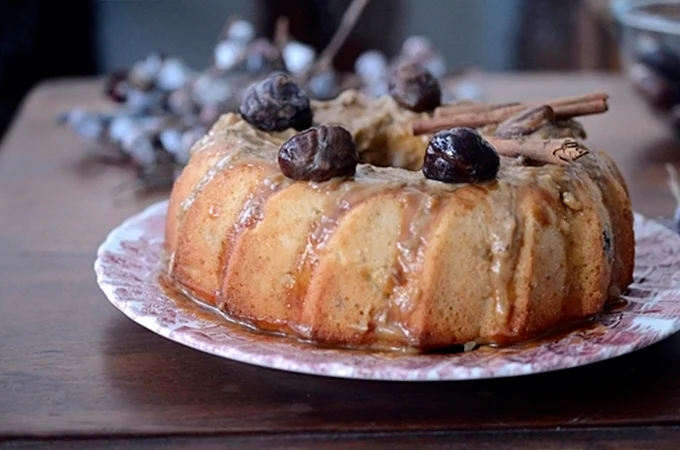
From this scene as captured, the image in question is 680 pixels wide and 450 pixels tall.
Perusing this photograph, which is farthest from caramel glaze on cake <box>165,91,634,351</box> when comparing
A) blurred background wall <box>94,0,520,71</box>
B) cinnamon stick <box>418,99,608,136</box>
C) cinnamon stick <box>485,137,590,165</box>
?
blurred background wall <box>94,0,520,71</box>

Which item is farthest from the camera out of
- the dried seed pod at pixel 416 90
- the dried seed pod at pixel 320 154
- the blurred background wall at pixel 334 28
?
the blurred background wall at pixel 334 28

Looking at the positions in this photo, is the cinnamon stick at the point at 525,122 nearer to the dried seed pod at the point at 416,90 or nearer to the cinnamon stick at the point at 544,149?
the cinnamon stick at the point at 544,149

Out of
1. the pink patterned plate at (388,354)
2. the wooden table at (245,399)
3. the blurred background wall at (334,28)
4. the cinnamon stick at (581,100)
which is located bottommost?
the blurred background wall at (334,28)

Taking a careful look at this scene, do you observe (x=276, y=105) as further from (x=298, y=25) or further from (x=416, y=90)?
(x=298, y=25)

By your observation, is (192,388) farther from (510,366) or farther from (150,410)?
(510,366)

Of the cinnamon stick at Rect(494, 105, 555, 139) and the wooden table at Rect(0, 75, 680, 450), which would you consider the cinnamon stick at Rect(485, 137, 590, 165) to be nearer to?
the cinnamon stick at Rect(494, 105, 555, 139)

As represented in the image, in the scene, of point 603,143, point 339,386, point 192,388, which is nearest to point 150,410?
point 192,388

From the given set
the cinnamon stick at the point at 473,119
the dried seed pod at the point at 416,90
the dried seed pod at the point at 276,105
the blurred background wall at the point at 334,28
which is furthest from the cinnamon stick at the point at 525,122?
the blurred background wall at the point at 334,28

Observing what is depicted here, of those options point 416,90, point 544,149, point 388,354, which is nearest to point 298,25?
point 416,90
